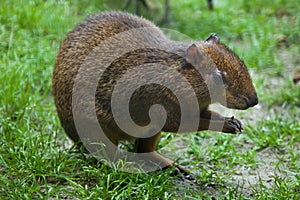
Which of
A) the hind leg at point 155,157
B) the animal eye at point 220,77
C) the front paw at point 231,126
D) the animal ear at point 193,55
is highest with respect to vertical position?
the animal ear at point 193,55

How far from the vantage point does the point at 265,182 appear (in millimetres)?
4430

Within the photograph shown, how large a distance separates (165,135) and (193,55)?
130 cm

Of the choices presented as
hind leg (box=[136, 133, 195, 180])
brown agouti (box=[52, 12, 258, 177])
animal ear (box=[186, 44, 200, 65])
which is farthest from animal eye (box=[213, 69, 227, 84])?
hind leg (box=[136, 133, 195, 180])

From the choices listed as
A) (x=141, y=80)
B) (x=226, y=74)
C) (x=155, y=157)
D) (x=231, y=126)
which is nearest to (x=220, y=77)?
(x=226, y=74)

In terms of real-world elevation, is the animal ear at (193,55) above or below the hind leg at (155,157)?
above

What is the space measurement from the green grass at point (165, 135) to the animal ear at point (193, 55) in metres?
0.90

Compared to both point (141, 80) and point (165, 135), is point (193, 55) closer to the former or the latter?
point (141, 80)

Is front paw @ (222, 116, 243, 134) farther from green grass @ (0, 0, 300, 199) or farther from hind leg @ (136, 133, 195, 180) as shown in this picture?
hind leg @ (136, 133, 195, 180)

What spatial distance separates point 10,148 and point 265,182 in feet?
6.80

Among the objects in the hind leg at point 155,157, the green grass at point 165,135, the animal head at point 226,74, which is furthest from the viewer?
the hind leg at point 155,157

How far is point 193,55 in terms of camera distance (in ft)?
13.2

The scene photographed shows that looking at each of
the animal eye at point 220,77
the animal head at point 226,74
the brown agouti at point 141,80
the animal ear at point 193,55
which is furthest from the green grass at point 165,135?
the animal ear at point 193,55

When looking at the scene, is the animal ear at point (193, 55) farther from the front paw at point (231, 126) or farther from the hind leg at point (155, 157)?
the hind leg at point (155, 157)

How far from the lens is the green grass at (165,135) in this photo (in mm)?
4047
